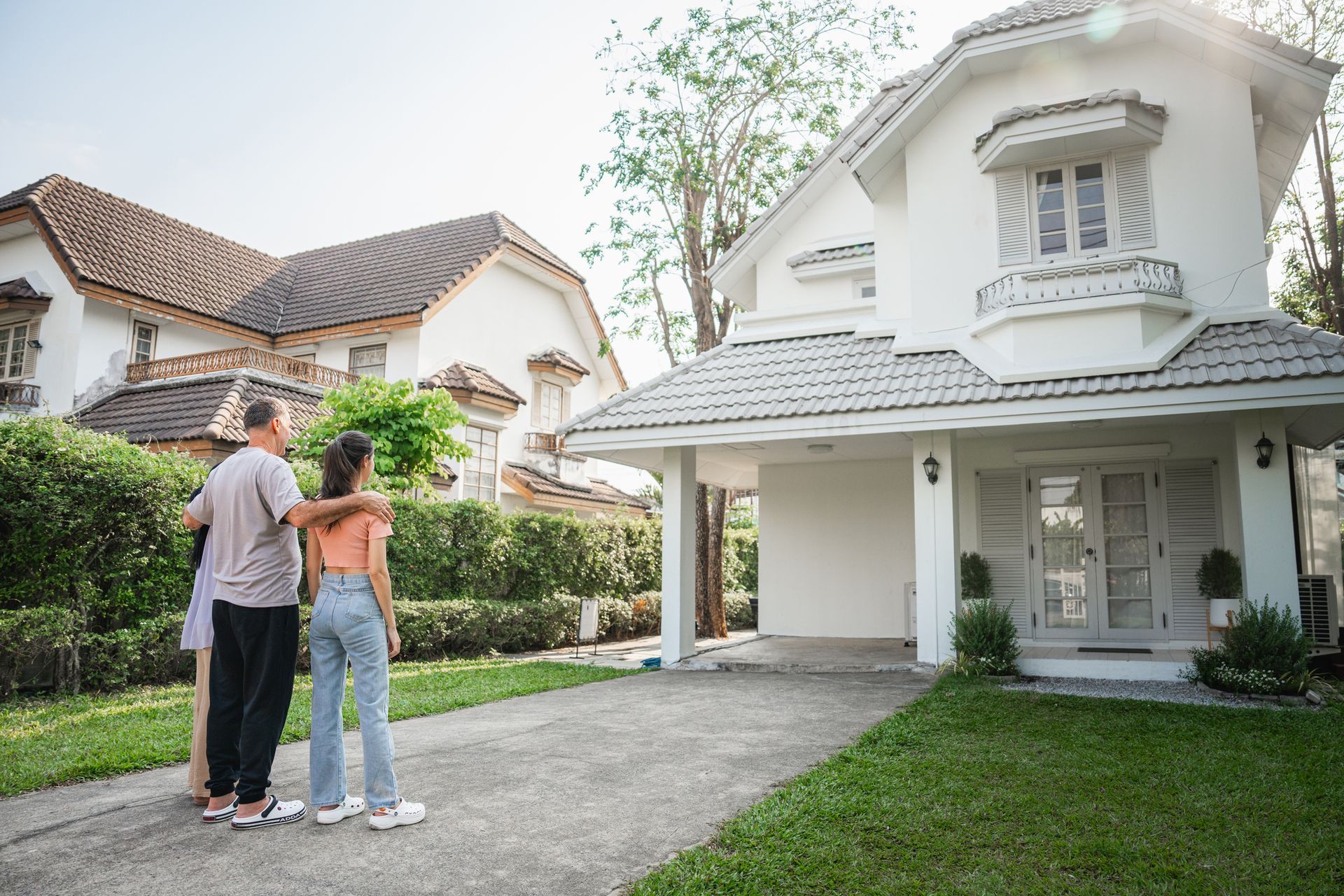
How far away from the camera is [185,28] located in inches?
482

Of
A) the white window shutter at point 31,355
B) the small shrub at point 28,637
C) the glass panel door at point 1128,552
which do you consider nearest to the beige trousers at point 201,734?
the small shrub at point 28,637

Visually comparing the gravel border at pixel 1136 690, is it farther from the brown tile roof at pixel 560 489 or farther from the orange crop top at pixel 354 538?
→ the brown tile roof at pixel 560 489

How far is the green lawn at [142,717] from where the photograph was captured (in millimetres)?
5715

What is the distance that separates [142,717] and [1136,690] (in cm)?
965

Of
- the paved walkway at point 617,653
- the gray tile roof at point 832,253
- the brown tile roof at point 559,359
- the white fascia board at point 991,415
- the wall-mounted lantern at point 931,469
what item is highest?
the brown tile roof at point 559,359

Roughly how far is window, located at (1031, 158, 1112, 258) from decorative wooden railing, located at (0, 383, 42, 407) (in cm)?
2070

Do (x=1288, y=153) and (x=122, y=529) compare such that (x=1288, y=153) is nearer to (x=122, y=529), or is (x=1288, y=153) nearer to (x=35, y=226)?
(x=122, y=529)

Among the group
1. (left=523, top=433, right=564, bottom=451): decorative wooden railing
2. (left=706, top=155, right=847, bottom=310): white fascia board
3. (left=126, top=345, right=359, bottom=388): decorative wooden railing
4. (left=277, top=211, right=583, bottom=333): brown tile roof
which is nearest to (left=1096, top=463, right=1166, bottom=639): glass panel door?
(left=706, top=155, right=847, bottom=310): white fascia board

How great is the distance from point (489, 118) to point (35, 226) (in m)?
13.9

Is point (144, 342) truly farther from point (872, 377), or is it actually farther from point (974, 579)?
point (974, 579)

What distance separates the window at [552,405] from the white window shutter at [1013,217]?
56.8 ft

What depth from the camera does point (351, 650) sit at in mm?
4367

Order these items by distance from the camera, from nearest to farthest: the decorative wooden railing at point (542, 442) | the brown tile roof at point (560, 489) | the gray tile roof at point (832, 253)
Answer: the gray tile roof at point (832, 253) < the brown tile roof at point (560, 489) < the decorative wooden railing at point (542, 442)

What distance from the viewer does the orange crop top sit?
4.41m
